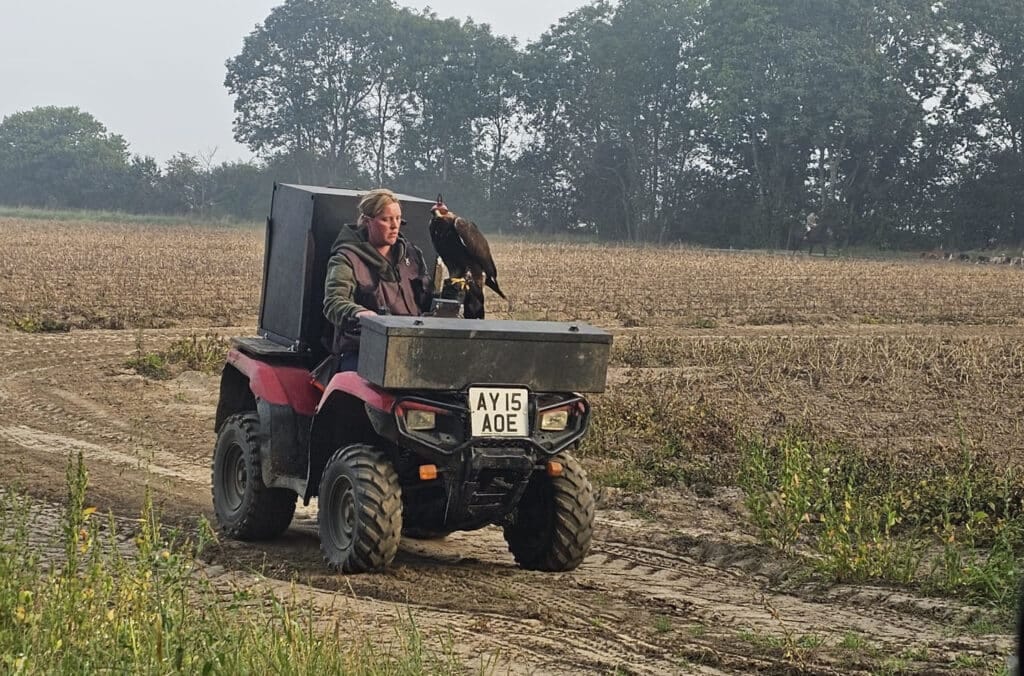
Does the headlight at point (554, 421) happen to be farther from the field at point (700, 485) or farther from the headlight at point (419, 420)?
the field at point (700, 485)

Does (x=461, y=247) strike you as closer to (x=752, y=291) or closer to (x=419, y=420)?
(x=419, y=420)

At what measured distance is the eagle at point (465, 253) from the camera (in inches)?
275

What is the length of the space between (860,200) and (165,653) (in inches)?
2215

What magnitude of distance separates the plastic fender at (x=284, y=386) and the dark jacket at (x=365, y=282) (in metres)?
0.45

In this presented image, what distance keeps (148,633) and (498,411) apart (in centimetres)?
231

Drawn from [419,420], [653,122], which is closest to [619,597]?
[419,420]

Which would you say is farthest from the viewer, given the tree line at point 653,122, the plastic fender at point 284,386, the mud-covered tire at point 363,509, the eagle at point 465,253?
the tree line at point 653,122

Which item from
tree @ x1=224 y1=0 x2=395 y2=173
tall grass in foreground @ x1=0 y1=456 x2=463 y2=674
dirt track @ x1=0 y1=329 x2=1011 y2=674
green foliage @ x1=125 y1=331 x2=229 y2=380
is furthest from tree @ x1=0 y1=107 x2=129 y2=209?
tall grass in foreground @ x1=0 y1=456 x2=463 y2=674

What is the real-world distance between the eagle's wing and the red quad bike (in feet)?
1.28

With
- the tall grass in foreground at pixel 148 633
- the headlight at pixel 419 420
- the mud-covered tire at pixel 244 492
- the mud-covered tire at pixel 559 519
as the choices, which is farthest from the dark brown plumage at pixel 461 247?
the tall grass in foreground at pixel 148 633

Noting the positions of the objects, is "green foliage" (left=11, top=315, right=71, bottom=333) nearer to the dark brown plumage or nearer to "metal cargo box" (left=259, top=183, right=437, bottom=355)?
"metal cargo box" (left=259, top=183, right=437, bottom=355)

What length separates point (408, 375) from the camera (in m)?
6.45

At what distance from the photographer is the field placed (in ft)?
19.8

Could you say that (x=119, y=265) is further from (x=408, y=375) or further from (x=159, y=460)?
(x=408, y=375)
